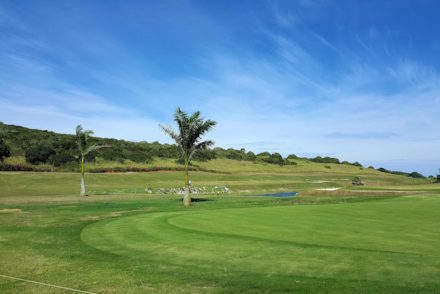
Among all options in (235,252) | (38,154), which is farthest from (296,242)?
(38,154)

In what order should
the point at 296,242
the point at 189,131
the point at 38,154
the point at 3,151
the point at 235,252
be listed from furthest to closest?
the point at 38,154 < the point at 3,151 < the point at 189,131 < the point at 296,242 < the point at 235,252

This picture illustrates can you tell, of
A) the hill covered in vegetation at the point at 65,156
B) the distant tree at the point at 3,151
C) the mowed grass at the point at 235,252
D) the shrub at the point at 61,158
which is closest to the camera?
the mowed grass at the point at 235,252

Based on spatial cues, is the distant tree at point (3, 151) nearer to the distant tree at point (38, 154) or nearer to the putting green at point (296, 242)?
the distant tree at point (38, 154)

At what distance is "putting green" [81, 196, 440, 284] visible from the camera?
29.8ft

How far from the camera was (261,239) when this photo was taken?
504 inches

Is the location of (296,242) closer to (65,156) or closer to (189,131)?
(189,131)

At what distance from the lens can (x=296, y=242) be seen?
39.7 feet

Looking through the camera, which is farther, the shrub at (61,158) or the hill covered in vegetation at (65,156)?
the shrub at (61,158)

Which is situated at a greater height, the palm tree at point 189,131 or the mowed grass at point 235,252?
the palm tree at point 189,131

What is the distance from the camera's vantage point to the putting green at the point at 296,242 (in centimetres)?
907

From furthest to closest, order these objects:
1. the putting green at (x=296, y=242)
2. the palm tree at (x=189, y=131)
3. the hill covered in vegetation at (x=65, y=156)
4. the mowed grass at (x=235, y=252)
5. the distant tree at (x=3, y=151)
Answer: the hill covered in vegetation at (x=65, y=156) → the distant tree at (x=3, y=151) → the palm tree at (x=189, y=131) → the putting green at (x=296, y=242) → the mowed grass at (x=235, y=252)

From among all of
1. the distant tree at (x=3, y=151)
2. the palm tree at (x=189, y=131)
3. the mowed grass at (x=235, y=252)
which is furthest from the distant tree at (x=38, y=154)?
the mowed grass at (x=235, y=252)

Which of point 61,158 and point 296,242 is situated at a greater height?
point 61,158

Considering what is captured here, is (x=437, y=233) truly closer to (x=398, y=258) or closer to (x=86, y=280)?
(x=398, y=258)
